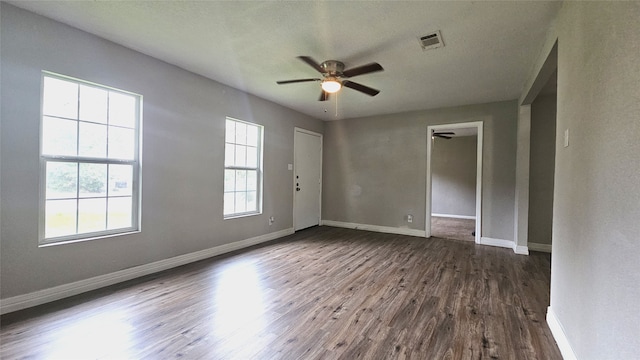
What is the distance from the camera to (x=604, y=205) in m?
1.30

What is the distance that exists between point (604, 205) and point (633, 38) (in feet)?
2.42

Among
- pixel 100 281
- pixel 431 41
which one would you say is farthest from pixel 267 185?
pixel 431 41

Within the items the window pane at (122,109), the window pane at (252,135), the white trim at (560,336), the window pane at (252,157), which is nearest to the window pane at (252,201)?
the window pane at (252,157)

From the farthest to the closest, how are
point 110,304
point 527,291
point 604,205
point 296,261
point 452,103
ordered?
point 452,103 < point 296,261 < point 527,291 < point 110,304 < point 604,205

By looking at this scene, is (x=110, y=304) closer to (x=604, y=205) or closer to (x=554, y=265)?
(x=604, y=205)

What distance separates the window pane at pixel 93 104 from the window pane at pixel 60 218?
0.85 m

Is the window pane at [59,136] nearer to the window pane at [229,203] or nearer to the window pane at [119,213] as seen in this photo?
the window pane at [119,213]

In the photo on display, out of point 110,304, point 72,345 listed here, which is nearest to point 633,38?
point 72,345

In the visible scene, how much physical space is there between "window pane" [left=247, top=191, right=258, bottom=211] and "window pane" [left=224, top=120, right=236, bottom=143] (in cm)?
95

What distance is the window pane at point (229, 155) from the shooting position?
4.14 metres

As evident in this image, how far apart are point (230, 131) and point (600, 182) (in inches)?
162

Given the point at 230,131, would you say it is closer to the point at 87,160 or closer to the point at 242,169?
the point at 242,169

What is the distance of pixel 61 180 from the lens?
2.53 metres

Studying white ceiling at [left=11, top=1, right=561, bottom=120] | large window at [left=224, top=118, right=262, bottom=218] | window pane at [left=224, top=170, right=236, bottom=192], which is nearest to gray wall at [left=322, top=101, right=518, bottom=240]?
white ceiling at [left=11, top=1, right=561, bottom=120]
